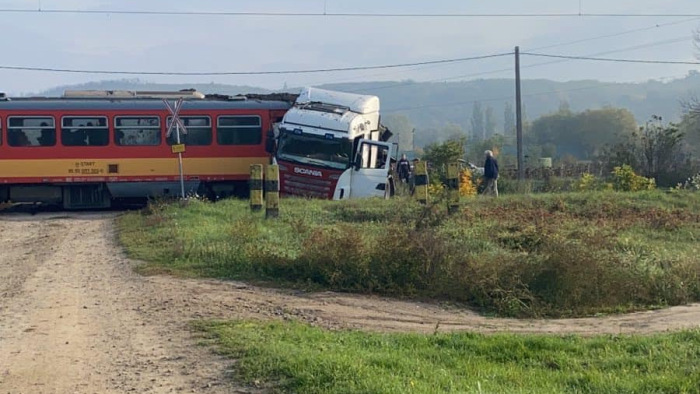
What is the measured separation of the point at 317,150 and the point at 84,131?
22.8 ft

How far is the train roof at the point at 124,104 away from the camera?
2438 centimetres

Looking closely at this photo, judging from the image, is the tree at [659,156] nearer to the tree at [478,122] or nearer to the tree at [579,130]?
the tree at [579,130]

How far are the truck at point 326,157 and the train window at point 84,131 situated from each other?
5143 millimetres

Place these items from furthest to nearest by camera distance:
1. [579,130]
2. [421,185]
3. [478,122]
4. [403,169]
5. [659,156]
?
[478,122] → [579,130] → [659,156] → [403,169] → [421,185]

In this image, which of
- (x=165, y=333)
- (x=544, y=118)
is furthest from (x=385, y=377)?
(x=544, y=118)

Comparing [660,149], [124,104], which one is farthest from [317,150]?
[660,149]

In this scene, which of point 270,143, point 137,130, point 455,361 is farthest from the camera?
point 137,130

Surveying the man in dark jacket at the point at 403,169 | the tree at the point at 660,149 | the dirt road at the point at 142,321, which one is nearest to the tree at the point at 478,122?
the tree at the point at 660,149

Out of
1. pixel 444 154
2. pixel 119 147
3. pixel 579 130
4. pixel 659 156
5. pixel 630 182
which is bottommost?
pixel 630 182

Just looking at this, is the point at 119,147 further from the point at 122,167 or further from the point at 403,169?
the point at 403,169

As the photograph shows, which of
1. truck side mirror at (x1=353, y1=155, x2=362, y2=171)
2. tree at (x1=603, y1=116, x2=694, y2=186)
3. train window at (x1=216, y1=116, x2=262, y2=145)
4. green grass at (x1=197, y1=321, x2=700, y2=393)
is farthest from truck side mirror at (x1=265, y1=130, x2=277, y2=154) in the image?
green grass at (x1=197, y1=321, x2=700, y2=393)

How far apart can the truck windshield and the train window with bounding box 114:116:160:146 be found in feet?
13.7

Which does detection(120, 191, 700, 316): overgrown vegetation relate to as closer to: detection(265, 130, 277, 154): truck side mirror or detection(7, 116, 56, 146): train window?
detection(265, 130, 277, 154): truck side mirror

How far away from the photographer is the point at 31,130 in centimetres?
2422
